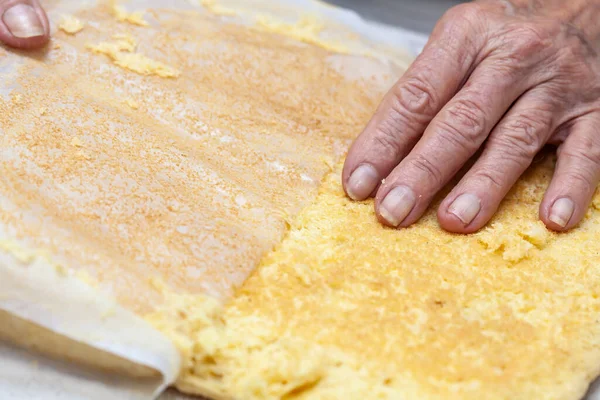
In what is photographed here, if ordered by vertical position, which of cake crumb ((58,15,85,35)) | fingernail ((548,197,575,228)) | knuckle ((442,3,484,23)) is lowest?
fingernail ((548,197,575,228))

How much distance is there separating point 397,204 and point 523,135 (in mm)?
376

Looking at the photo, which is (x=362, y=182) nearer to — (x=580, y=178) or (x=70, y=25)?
(x=580, y=178)

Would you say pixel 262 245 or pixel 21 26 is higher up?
pixel 21 26

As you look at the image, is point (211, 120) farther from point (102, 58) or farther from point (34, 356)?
point (34, 356)

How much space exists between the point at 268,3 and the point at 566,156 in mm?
1103

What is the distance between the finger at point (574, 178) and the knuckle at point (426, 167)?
0.83 ft

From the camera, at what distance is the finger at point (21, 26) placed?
4.32 feet

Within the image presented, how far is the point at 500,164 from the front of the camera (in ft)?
4.07

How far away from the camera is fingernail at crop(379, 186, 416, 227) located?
1.17 m

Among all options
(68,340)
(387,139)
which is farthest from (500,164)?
(68,340)

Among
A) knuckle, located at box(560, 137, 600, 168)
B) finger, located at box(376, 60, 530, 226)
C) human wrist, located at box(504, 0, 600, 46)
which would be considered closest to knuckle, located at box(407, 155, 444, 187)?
finger, located at box(376, 60, 530, 226)

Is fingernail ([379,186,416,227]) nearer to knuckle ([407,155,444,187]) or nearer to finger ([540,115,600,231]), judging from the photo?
knuckle ([407,155,444,187])

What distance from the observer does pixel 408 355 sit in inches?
37.2

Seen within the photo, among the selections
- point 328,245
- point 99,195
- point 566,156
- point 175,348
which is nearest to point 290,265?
point 328,245
